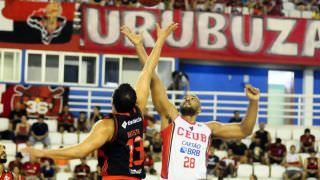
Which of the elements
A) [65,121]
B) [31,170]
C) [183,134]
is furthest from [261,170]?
[183,134]

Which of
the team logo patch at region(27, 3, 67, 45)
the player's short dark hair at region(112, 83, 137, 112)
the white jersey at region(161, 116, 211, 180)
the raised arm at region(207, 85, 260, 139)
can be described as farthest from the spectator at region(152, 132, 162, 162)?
the player's short dark hair at region(112, 83, 137, 112)

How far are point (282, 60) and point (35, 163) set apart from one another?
12139 mm

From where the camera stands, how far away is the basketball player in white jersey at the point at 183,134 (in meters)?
8.37

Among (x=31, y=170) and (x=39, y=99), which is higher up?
(x=39, y=99)

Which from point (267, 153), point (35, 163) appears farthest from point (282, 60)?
point (35, 163)

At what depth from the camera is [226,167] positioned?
21.3m

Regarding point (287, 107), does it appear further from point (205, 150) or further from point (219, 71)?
point (205, 150)

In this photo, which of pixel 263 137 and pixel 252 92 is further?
pixel 263 137

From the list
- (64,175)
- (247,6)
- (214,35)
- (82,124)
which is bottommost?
(64,175)

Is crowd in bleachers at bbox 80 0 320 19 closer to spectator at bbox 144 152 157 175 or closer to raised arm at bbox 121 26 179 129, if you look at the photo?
spectator at bbox 144 152 157 175

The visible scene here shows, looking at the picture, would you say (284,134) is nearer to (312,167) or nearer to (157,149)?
(312,167)

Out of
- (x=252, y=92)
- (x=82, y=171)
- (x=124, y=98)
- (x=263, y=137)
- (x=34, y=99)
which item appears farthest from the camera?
(x=34, y=99)

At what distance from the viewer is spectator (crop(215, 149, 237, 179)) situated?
2088cm

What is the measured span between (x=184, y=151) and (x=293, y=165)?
14160 millimetres
